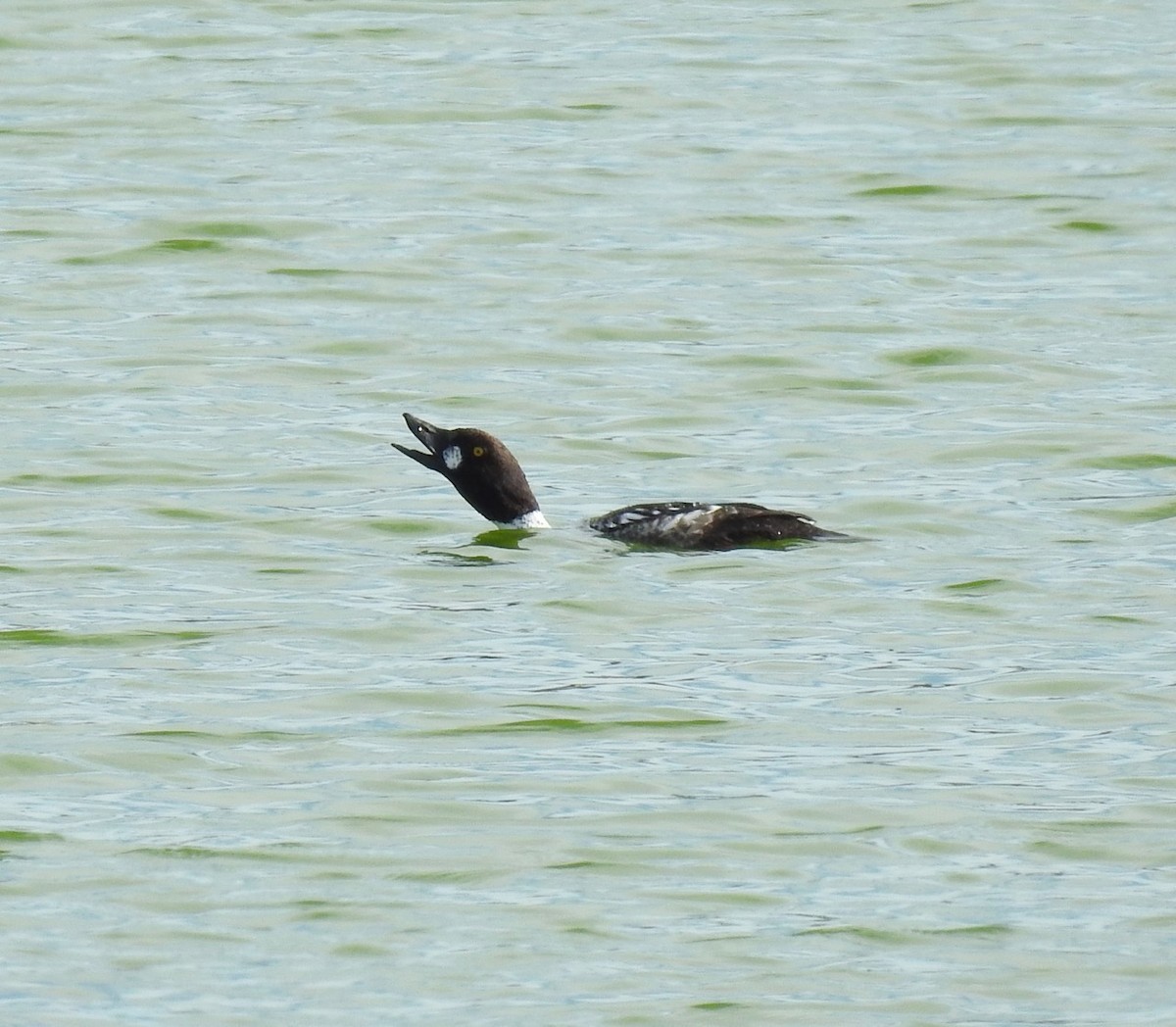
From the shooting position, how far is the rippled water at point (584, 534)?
7.90 m

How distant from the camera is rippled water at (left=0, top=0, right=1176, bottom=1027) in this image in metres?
7.90

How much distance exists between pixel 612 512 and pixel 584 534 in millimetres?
254

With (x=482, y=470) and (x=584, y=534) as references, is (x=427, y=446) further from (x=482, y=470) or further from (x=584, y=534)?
(x=584, y=534)

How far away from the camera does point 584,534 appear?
1279 cm

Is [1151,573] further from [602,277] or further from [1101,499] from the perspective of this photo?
[602,277]

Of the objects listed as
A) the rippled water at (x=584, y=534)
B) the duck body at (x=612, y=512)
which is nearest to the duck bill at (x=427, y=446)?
the duck body at (x=612, y=512)

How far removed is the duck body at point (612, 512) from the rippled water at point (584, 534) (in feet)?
0.44

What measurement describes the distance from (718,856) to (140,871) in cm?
161

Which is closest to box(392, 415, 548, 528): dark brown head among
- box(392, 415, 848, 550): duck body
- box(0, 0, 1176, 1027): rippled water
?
box(392, 415, 848, 550): duck body

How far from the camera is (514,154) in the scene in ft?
72.7

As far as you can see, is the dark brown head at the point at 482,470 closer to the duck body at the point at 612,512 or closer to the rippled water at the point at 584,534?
the duck body at the point at 612,512

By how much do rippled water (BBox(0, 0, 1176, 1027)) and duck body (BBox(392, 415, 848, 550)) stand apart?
0.13 m

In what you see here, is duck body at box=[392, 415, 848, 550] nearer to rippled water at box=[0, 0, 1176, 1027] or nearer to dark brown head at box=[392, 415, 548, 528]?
dark brown head at box=[392, 415, 548, 528]

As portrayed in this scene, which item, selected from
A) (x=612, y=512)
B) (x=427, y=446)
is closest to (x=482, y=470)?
(x=427, y=446)
